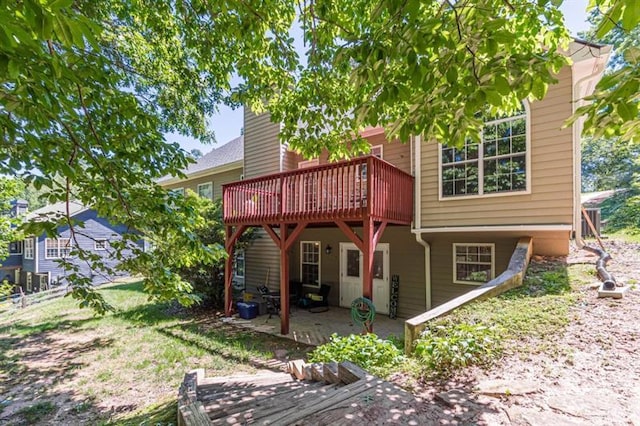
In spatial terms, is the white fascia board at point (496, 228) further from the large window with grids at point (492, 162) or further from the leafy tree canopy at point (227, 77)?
the leafy tree canopy at point (227, 77)

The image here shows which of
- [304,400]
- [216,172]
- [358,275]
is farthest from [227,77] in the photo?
[216,172]

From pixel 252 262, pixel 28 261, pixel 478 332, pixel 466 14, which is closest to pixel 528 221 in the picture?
pixel 478 332

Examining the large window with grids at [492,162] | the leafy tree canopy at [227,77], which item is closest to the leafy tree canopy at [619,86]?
the leafy tree canopy at [227,77]

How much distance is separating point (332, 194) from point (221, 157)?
924 cm

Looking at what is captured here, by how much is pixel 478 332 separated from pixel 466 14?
9.72ft

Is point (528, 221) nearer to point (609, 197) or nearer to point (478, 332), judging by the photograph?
point (478, 332)

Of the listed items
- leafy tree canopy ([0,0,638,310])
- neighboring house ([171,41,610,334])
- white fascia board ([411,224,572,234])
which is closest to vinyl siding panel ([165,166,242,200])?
neighboring house ([171,41,610,334])

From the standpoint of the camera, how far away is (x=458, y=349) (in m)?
2.88

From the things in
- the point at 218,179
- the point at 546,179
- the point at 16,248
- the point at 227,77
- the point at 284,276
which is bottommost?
the point at 16,248

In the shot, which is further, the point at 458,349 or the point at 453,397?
the point at 458,349

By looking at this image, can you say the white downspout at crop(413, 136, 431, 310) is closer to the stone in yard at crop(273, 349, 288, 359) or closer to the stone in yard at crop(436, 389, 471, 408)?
the stone in yard at crop(273, 349, 288, 359)

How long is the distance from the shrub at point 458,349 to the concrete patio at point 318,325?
353cm

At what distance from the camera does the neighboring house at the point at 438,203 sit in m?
5.88

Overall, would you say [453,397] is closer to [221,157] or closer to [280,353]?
[280,353]
